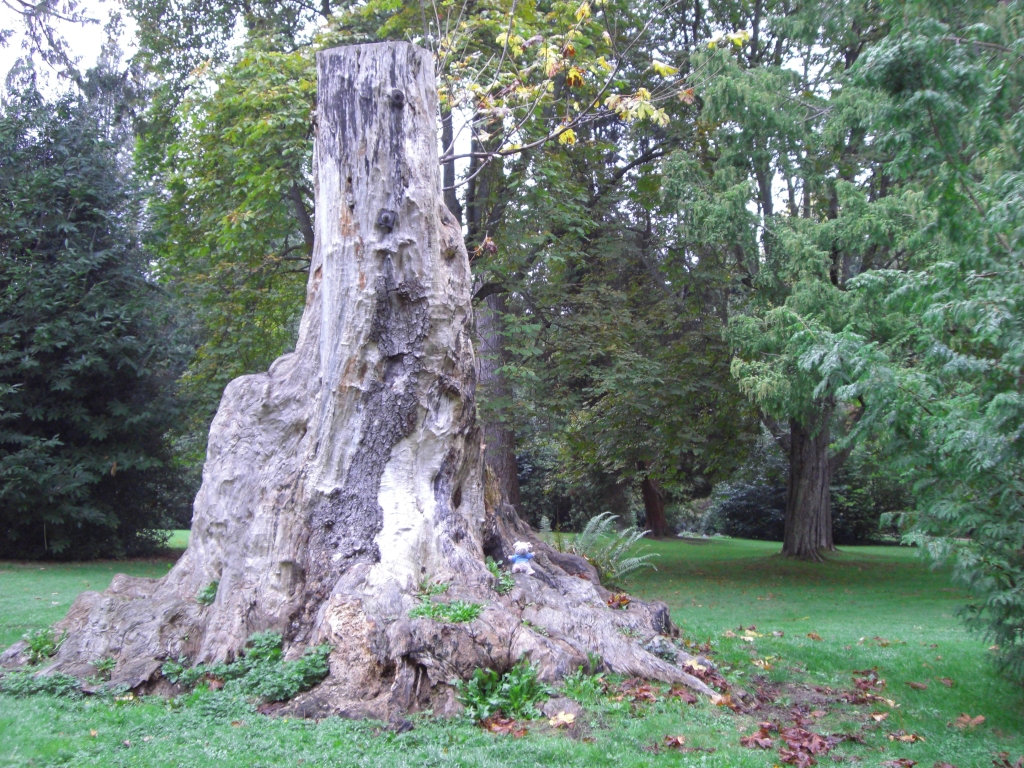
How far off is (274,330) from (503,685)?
41.1ft

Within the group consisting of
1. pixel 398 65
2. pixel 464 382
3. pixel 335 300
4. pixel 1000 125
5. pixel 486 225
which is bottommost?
pixel 464 382

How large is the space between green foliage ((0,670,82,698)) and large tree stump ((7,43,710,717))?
0.19 meters

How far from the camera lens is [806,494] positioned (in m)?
19.0

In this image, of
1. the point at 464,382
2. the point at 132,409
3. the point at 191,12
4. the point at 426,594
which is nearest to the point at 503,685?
the point at 426,594

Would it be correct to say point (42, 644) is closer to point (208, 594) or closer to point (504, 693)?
point (208, 594)

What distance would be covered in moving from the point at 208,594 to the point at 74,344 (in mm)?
12463

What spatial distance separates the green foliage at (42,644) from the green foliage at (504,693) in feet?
12.0

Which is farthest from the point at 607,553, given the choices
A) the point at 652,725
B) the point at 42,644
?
the point at 42,644

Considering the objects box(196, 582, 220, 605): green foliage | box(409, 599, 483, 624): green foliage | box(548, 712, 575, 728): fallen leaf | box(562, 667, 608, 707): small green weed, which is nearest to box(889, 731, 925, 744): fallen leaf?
box(562, 667, 608, 707): small green weed

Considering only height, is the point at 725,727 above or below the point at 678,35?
below

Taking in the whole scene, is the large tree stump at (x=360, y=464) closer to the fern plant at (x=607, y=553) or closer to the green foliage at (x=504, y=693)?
the green foliage at (x=504, y=693)

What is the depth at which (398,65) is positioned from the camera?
7.46m

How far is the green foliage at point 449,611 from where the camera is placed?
19.8 ft

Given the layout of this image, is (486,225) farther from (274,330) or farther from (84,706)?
(84,706)
